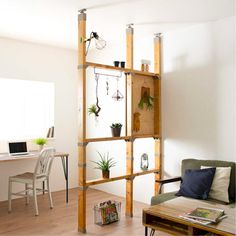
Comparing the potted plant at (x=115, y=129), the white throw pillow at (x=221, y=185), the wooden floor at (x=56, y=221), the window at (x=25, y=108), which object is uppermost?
the window at (x=25, y=108)

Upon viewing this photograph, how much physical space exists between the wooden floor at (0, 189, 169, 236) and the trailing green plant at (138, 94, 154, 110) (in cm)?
144

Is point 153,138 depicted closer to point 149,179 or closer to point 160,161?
point 160,161

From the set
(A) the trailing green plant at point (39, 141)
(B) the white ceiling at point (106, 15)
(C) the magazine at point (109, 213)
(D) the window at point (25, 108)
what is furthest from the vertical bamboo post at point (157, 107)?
(D) the window at point (25, 108)

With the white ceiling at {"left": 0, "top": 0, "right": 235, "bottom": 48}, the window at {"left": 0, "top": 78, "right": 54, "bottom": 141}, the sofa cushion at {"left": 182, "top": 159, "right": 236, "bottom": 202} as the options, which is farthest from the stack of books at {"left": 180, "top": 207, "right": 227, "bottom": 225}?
the window at {"left": 0, "top": 78, "right": 54, "bottom": 141}

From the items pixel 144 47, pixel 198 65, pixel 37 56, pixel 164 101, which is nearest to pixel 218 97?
pixel 198 65

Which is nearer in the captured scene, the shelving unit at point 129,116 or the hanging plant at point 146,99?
the shelving unit at point 129,116

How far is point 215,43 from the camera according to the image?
379 centimetres

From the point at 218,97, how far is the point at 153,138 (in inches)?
44.6

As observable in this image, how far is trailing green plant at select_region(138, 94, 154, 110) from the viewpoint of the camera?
4.09 m

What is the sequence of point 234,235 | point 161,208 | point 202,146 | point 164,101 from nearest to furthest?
1. point 234,235
2. point 161,208
3. point 202,146
4. point 164,101

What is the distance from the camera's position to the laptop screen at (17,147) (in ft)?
14.8

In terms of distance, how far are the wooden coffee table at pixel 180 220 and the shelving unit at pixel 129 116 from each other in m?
0.87

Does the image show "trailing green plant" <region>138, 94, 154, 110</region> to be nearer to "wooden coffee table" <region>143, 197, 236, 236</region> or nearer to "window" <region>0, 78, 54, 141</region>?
"wooden coffee table" <region>143, 197, 236, 236</region>

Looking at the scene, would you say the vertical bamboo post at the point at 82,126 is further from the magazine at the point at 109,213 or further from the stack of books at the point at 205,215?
the stack of books at the point at 205,215
